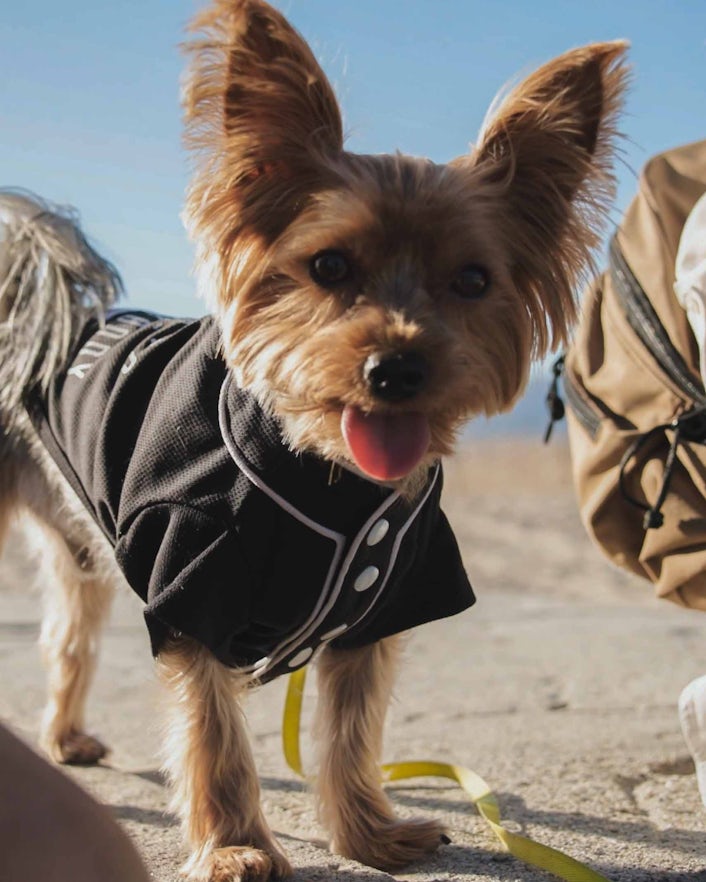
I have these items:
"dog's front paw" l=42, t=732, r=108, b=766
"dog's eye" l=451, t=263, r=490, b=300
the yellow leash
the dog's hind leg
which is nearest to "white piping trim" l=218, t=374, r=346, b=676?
"dog's eye" l=451, t=263, r=490, b=300

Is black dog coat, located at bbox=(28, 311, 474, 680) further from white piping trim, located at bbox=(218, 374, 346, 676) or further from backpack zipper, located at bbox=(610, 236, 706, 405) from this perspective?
backpack zipper, located at bbox=(610, 236, 706, 405)

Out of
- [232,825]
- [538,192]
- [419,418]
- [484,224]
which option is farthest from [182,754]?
[538,192]

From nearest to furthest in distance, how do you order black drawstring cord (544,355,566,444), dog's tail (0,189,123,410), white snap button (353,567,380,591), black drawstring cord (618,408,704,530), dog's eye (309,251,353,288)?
white snap button (353,567,380,591) < dog's eye (309,251,353,288) < black drawstring cord (618,408,704,530) < dog's tail (0,189,123,410) < black drawstring cord (544,355,566,444)

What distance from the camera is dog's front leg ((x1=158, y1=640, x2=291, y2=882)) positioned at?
9.79 ft

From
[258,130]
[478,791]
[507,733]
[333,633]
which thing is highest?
[258,130]

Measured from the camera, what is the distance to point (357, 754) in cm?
340

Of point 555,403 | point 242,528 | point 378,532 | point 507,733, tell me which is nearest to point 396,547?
point 378,532

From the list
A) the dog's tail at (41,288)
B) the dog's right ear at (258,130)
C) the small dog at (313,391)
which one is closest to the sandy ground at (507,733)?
the small dog at (313,391)

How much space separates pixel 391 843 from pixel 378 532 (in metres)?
1.01

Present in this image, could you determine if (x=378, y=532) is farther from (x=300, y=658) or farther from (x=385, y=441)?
(x=300, y=658)

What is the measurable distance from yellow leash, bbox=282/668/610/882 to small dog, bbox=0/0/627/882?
207mm

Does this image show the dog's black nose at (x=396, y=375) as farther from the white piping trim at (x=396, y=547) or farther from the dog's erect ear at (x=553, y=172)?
the dog's erect ear at (x=553, y=172)

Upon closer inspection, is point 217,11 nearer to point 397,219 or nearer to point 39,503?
point 397,219

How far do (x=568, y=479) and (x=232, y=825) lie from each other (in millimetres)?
23934
